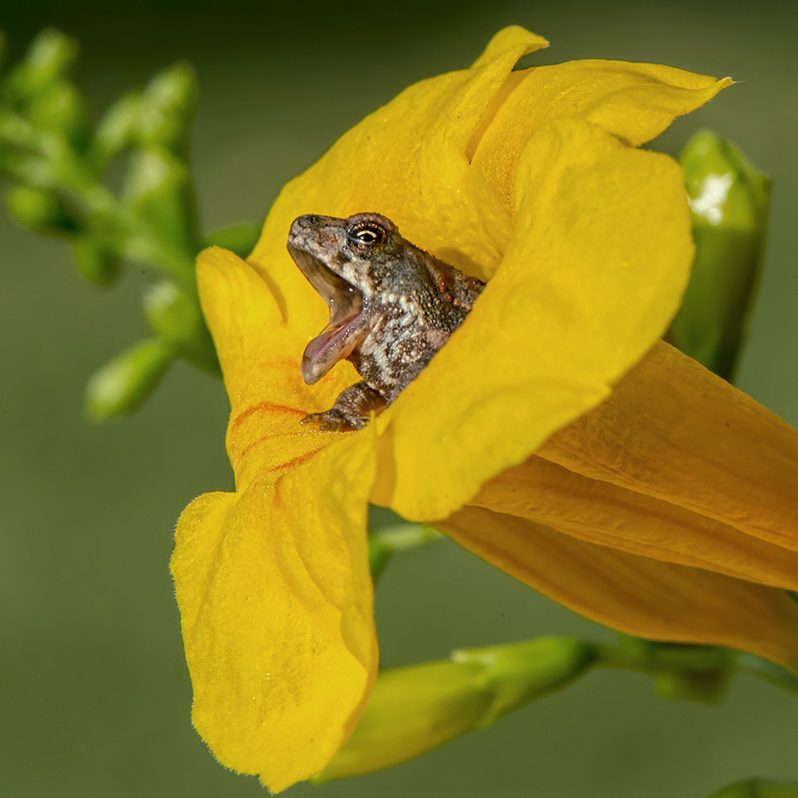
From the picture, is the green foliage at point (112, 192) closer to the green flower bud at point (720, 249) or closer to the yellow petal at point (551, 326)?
the green flower bud at point (720, 249)

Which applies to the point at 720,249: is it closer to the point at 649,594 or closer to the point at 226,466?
the point at 649,594

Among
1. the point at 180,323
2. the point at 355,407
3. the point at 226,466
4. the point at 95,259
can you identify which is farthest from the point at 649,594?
the point at 226,466

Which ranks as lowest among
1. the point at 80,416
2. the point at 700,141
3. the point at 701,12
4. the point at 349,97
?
the point at 80,416

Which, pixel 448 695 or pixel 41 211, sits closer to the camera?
pixel 448 695

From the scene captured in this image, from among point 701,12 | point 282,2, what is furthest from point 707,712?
point 282,2

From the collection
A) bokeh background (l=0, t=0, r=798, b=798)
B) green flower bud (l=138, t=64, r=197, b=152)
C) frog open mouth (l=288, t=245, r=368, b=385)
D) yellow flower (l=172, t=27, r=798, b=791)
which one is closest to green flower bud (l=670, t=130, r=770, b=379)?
yellow flower (l=172, t=27, r=798, b=791)

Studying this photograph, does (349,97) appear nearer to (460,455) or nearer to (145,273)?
(145,273)

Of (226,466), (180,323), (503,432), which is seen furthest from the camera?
(226,466)
